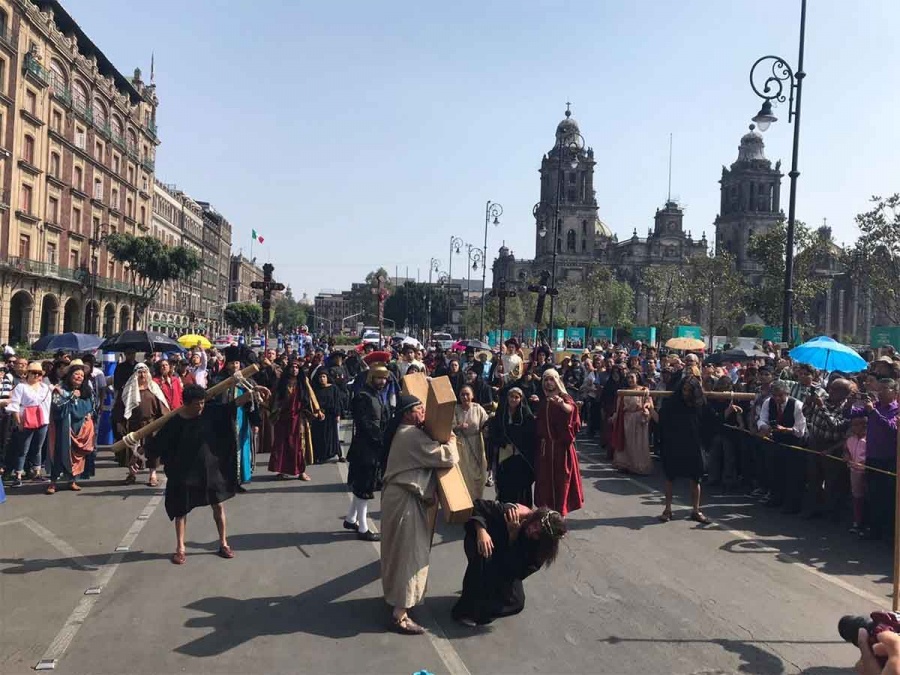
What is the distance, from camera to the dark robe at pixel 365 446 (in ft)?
24.9

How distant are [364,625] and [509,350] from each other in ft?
35.6

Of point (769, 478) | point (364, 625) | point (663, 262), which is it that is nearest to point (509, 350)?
point (769, 478)

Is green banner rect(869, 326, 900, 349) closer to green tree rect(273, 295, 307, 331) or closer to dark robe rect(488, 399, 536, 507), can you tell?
dark robe rect(488, 399, 536, 507)

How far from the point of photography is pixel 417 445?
561 centimetres

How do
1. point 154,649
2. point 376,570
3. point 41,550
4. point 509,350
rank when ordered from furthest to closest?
1. point 509,350
2. point 41,550
3. point 376,570
4. point 154,649

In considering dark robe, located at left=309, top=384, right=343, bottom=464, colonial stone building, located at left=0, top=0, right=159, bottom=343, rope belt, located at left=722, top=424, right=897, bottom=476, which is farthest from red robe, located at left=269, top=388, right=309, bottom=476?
colonial stone building, located at left=0, top=0, right=159, bottom=343

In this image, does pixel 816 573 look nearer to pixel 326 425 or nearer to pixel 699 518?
pixel 699 518

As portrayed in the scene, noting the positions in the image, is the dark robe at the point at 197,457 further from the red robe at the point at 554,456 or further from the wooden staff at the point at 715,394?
the wooden staff at the point at 715,394

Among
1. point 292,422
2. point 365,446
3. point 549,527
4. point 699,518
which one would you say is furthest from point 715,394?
point 292,422

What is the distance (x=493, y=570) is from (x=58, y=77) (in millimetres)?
44489

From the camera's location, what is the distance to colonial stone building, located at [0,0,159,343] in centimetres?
3597

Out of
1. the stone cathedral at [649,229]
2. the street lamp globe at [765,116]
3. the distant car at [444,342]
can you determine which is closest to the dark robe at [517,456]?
the street lamp globe at [765,116]

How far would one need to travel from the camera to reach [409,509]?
553 centimetres

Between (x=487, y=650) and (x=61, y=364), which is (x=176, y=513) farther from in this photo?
(x=61, y=364)
